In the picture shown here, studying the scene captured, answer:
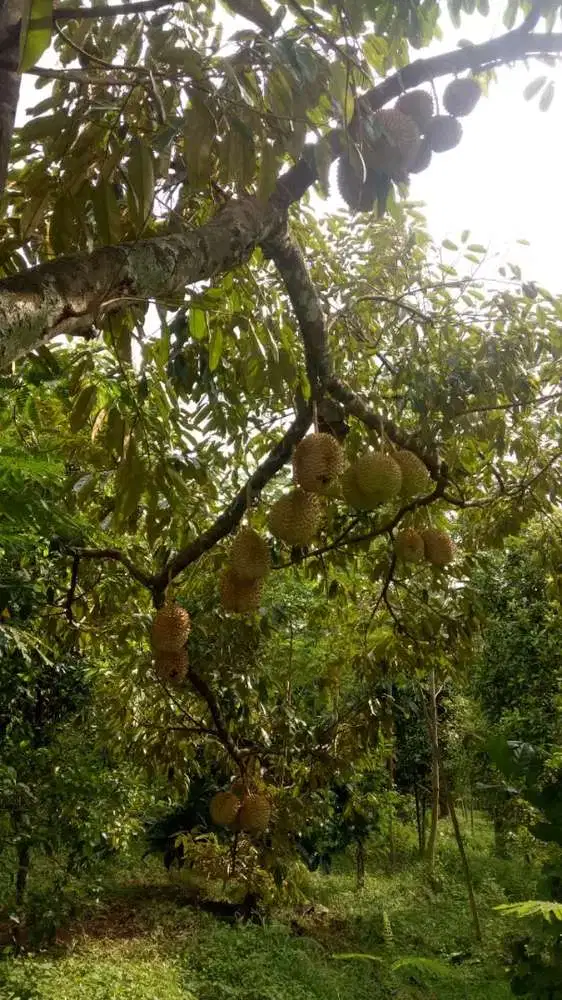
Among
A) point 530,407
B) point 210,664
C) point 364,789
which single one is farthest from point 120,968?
point 530,407

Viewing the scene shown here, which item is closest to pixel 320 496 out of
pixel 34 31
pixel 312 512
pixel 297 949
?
pixel 312 512

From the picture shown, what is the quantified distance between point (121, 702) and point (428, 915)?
14.3 feet

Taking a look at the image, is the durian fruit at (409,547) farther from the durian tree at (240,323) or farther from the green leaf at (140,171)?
the green leaf at (140,171)

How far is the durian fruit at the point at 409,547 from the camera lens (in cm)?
228

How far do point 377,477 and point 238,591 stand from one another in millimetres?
736

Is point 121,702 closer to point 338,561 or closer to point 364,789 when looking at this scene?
point 338,561

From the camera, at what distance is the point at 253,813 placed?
3311mm

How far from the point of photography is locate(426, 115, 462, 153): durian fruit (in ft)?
4.75

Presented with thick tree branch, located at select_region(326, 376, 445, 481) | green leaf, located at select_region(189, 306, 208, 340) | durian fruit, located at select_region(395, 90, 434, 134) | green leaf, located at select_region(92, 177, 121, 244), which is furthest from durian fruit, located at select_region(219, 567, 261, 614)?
durian fruit, located at select_region(395, 90, 434, 134)

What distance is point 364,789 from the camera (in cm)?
749

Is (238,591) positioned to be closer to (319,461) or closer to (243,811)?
(319,461)

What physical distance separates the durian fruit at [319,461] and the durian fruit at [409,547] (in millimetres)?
557

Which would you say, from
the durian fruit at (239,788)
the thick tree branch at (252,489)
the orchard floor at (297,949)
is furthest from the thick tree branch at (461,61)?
the orchard floor at (297,949)

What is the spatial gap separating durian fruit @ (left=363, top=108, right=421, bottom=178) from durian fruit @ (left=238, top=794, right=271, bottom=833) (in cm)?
285
